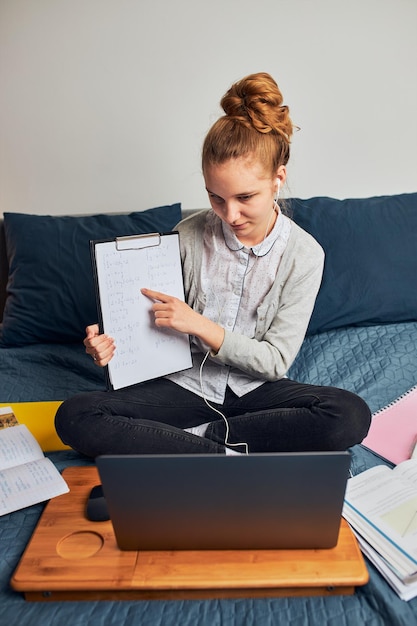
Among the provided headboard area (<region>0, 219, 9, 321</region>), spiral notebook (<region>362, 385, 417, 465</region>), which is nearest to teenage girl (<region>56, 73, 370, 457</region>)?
spiral notebook (<region>362, 385, 417, 465</region>)

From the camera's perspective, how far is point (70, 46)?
180 centimetres

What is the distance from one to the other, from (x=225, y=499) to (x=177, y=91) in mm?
1390

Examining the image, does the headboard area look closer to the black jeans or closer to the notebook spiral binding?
the black jeans

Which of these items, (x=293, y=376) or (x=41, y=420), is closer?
(x=41, y=420)

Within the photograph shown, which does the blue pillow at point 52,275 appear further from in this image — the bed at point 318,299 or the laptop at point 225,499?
the laptop at point 225,499

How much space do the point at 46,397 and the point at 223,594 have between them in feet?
2.62

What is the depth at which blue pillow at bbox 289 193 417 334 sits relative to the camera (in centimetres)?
168

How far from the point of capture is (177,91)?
185 centimetres

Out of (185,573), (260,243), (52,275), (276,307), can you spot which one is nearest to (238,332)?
(276,307)

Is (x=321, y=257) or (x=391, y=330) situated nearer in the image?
(x=321, y=257)

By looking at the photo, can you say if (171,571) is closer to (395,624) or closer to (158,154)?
(395,624)

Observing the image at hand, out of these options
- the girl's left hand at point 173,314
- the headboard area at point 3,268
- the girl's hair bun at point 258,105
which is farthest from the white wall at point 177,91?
the girl's left hand at point 173,314

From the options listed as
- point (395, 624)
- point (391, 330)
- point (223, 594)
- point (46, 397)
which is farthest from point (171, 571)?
point (391, 330)

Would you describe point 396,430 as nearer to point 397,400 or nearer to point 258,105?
point 397,400
